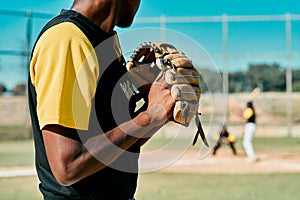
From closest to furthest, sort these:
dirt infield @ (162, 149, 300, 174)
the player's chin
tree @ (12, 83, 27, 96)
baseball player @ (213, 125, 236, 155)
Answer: the player's chin, dirt infield @ (162, 149, 300, 174), baseball player @ (213, 125, 236, 155), tree @ (12, 83, 27, 96)

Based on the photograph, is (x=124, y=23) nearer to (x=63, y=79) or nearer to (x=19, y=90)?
(x=63, y=79)

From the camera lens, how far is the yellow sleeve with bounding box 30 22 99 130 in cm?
Answer: 184

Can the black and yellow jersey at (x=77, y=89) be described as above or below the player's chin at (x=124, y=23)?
below

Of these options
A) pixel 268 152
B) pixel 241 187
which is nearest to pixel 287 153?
pixel 268 152

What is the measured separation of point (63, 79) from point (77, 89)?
0.07 meters

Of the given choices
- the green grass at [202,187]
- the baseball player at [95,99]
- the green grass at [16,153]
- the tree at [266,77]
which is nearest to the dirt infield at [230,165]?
the green grass at [202,187]

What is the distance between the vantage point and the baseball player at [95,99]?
1.85 metres

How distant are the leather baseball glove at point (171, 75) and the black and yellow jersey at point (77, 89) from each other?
9cm

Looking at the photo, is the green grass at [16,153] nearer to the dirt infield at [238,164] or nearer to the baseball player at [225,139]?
the dirt infield at [238,164]

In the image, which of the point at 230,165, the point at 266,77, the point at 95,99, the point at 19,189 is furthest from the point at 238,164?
the point at 95,99

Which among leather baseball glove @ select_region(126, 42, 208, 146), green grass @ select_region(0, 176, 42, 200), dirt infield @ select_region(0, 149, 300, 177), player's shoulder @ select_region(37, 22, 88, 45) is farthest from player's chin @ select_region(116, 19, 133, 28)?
dirt infield @ select_region(0, 149, 300, 177)

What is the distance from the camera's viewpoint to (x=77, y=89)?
1872mm

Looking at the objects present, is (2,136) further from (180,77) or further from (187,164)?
(180,77)

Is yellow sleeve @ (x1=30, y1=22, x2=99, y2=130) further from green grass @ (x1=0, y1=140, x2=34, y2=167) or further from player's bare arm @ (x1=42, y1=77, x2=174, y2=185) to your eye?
green grass @ (x1=0, y1=140, x2=34, y2=167)
